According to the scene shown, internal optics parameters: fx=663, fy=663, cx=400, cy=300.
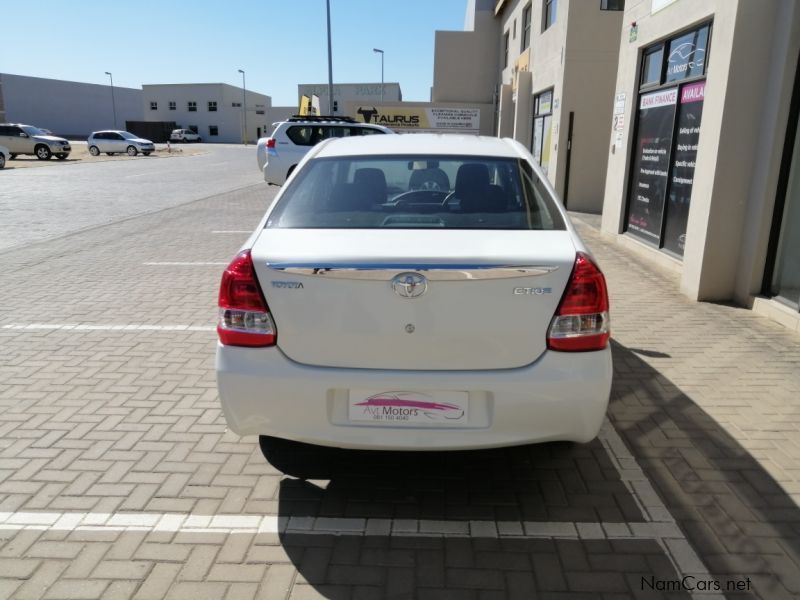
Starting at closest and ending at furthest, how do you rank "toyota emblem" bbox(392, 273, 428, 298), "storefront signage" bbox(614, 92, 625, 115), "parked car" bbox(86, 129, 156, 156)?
1. "toyota emblem" bbox(392, 273, 428, 298)
2. "storefront signage" bbox(614, 92, 625, 115)
3. "parked car" bbox(86, 129, 156, 156)

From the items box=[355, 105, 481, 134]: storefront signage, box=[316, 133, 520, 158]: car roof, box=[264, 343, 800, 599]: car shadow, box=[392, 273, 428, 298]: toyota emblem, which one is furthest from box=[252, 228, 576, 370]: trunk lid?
box=[355, 105, 481, 134]: storefront signage

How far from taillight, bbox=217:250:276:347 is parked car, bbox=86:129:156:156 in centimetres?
4471

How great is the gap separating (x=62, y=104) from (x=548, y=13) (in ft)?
256

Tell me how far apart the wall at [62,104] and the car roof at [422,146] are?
268 ft

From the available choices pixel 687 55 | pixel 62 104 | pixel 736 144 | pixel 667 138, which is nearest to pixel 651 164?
pixel 667 138

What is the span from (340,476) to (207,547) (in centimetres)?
82

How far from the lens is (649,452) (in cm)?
375

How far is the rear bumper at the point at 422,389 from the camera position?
2848mm

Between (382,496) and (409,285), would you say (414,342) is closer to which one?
(409,285)

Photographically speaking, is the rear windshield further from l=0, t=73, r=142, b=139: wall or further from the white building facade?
the white building facade

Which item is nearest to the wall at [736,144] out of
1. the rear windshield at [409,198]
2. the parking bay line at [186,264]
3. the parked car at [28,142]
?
the rear windshield at [409,198]

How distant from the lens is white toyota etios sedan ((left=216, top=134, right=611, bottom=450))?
281 cm

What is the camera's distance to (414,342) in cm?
283

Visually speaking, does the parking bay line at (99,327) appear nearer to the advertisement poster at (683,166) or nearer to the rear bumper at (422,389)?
the rear bumper at (422,389)
